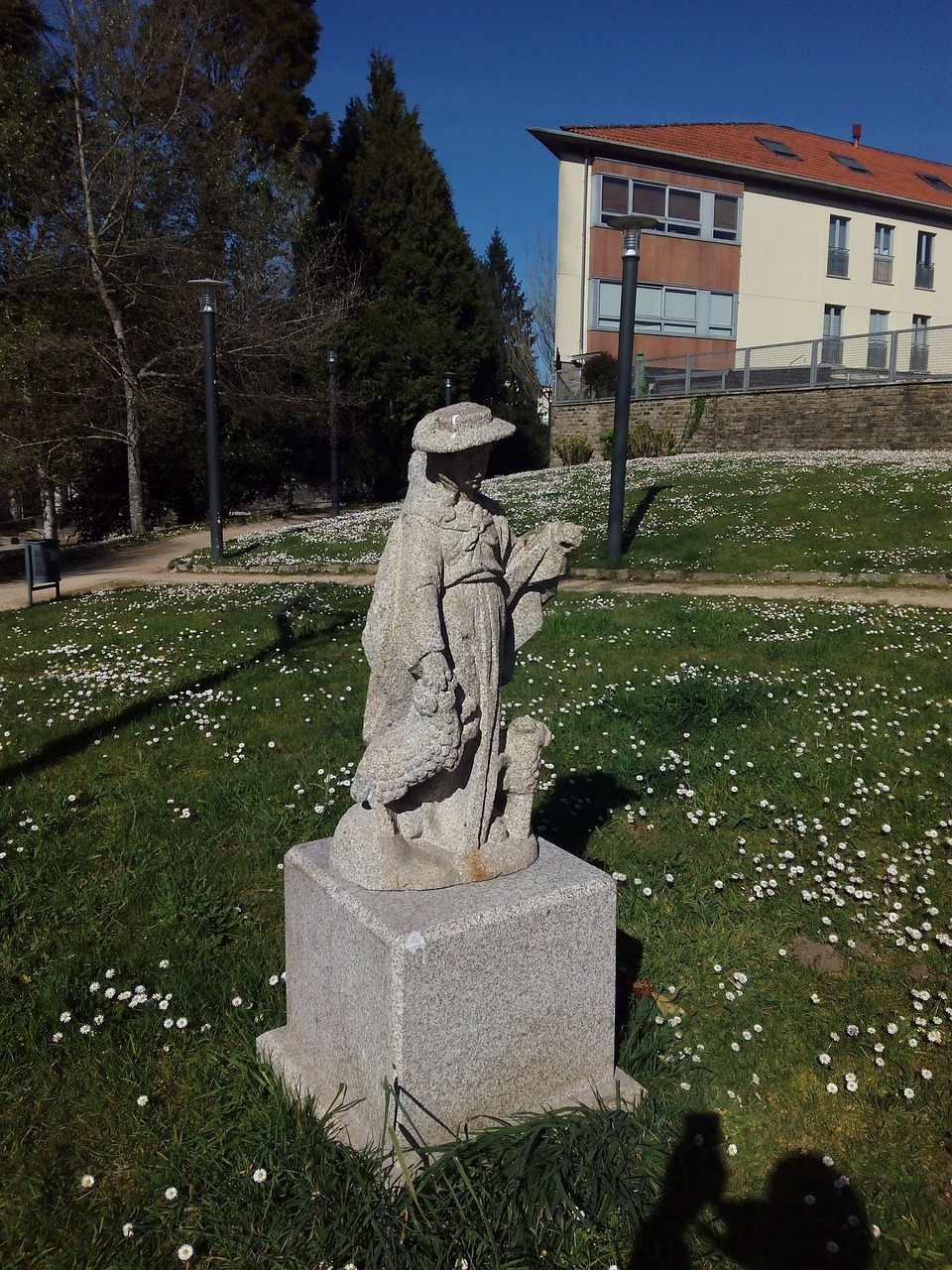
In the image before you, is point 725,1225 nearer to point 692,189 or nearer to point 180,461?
point 180,461

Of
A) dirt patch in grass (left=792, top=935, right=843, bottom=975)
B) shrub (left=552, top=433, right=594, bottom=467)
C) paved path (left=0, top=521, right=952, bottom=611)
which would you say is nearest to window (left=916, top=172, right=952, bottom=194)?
shrub (left=552, top=433, right=594, bottom=467)

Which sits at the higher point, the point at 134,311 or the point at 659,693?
the point at 134,311

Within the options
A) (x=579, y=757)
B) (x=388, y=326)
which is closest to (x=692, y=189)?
(x=388, y=326)

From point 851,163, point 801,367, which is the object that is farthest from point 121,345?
point 851,163

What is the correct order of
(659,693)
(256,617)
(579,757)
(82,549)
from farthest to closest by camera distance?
1. (82,549)
2. (256,617)
3. (659,693)
4. (579,757)

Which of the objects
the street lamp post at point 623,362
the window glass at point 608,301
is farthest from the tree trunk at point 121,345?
the window glass at point 608,301

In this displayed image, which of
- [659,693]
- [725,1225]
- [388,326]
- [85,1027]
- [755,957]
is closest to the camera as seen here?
[725,1225]

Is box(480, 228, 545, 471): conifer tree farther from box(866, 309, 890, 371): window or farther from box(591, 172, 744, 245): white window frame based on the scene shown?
box(866, 309, 890, 371): window

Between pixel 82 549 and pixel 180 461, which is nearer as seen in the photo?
pixel 82 549

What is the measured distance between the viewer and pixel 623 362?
12312 mm

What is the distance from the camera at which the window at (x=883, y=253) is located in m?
34.0

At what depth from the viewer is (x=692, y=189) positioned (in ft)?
102

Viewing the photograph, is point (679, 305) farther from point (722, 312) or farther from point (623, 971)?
point (623, 971)

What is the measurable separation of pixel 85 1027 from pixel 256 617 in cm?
671
